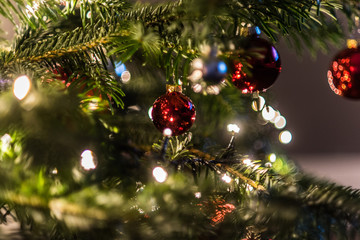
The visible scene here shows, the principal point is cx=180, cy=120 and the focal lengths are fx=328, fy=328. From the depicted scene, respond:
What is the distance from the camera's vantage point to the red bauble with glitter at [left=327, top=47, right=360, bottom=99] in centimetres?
35

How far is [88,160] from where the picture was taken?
381 millimetres

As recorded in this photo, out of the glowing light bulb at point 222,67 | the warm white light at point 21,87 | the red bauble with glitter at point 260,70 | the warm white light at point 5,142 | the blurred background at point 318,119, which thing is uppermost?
the warm white light at point 21,87

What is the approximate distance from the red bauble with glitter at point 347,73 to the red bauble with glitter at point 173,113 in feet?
0.54

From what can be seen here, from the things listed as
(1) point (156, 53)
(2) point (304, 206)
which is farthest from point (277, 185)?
(1) point (156, 53)

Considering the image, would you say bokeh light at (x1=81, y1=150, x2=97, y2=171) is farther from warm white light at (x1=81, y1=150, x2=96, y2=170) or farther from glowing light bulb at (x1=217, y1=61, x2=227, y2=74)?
glowing light bulb at (x1=217, y1=61, x2=227, y2=74)

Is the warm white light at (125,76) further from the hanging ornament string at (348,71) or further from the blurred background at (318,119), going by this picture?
the blurred background at (318,119)

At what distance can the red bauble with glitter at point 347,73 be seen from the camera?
0.35 meters

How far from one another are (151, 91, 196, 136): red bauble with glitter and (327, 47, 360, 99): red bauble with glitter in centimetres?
16

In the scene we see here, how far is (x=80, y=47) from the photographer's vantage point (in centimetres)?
36

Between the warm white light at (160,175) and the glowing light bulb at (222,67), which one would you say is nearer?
the glowing light bulb at (222,67)

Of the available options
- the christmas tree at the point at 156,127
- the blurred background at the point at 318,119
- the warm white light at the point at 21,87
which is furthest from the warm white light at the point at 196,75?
the blurred background at the point at 318,119

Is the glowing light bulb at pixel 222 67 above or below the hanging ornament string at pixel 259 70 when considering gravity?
above

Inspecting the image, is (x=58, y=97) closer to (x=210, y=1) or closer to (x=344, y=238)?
(x=210, y=1)

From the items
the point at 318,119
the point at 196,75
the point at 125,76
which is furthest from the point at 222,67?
the point at 318,119
